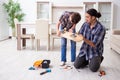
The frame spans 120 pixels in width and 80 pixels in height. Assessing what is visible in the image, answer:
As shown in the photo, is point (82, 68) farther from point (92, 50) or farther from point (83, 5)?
point (83, 5)

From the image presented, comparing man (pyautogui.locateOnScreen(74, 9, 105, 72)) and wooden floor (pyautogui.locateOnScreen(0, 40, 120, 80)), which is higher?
man (pyautogui.locateOnScreen(74, 9, 105, 72))

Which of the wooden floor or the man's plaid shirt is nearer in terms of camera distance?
the wooden floor

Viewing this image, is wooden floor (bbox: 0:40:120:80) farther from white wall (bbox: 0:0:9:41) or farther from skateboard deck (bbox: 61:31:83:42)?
white wall (bbox: 0:0:9:41)

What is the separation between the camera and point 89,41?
10.3 ft

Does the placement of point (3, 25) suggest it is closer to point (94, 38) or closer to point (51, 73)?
point (51, 73)

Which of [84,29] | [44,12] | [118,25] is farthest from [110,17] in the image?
[84,29]

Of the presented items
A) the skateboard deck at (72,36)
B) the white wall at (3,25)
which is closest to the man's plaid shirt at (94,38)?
the skateboard deck at (72,36)

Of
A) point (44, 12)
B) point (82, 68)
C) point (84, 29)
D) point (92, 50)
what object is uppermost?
point (44, 12)

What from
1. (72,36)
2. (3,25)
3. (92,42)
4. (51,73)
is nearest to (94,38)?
(92,42)

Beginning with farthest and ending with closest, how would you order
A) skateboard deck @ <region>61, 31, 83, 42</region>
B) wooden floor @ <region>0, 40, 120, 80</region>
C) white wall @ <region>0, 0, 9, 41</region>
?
white wall @ <region>0, 0, 9, 41</region> → skateboard deck @ <region>61, 31, 83, 42</region> → wooden floor @ <region>0, 40, 120, 80</region>

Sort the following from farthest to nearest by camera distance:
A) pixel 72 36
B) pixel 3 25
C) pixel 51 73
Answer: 1. pixel 3 25
2. pixel 72 36
3. pixel 51 73

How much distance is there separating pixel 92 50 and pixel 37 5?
4599mm

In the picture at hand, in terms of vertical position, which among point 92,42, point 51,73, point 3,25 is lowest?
point 51,73

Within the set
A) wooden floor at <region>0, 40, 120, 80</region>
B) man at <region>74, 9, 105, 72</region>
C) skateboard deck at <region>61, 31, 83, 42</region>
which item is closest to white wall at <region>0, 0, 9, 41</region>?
wooden floor at <region>0, 40, 120, 80</region>
